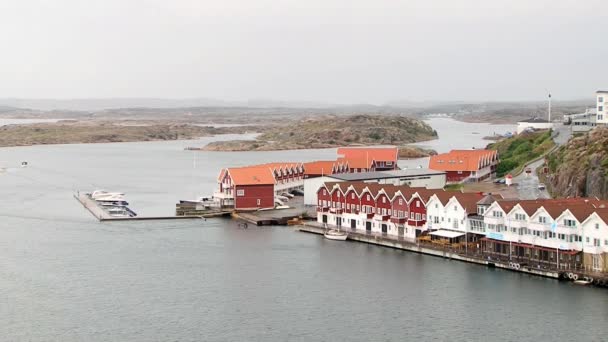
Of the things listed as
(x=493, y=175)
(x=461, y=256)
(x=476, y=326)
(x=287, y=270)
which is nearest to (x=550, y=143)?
(x=493, y=175)

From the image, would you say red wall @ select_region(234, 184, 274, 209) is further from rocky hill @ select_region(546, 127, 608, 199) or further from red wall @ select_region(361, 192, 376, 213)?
rocky hill @ select_region(546, 127, 608, 199)

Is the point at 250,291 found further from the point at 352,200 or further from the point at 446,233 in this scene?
the point at 352,200

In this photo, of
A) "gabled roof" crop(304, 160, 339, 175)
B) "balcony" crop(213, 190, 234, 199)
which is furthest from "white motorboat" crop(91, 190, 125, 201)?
"gabled roof" crop(304, 160, 339, 175)

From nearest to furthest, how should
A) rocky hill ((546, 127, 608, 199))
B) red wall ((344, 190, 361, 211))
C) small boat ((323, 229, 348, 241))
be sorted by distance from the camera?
1. rocky hill ((546, 127, 608, 199))
2. small boat ((323, 229, 348, 241))
3. red wall ((344, 190, 361, 211))

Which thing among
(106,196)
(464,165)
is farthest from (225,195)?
(464,165)

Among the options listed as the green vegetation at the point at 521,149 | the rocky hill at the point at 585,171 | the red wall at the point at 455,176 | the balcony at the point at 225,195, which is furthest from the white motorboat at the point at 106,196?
Result: the rocky hill at the point at 585,171
